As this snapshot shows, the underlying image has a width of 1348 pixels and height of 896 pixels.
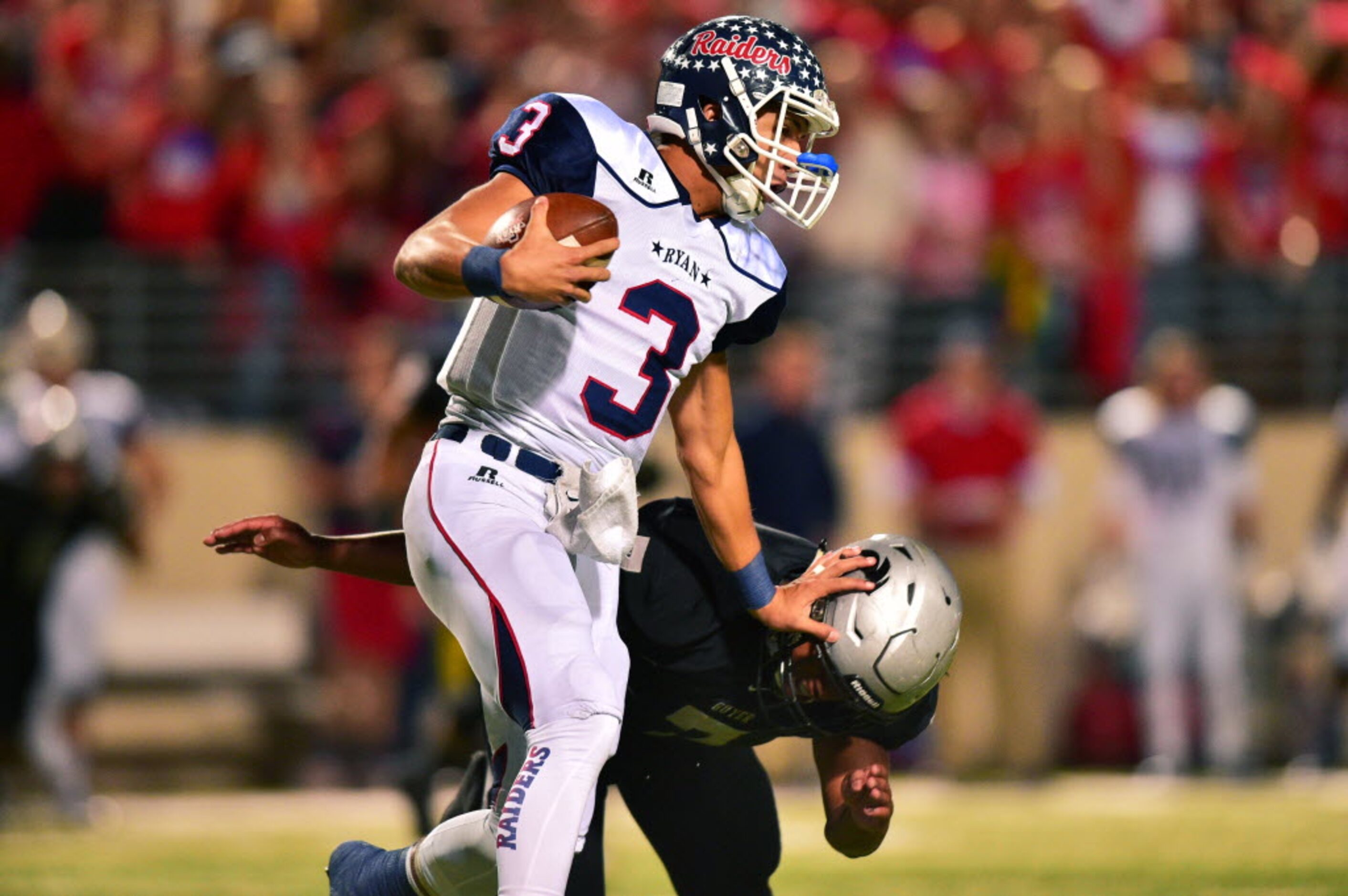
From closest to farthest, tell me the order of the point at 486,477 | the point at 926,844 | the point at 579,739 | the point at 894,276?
the point at 579,739 < the point at 486,477 < the point at 926,844 < the point at 894,276

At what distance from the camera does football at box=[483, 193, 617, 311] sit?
401 cm

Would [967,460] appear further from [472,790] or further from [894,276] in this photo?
[472,790]

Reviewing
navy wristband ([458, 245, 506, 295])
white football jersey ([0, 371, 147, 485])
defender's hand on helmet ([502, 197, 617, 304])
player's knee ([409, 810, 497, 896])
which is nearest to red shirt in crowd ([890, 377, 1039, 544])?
white football jersey ([0, 371, 147, 485])

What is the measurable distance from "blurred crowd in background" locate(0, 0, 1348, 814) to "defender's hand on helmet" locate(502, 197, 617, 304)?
644 centimetres

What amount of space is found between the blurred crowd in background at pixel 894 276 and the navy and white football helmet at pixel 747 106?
19.1 ft

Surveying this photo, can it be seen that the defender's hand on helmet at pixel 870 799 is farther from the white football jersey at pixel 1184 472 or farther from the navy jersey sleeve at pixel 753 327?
the white football jersey at pixel 1184 472

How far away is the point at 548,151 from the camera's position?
14.1ft

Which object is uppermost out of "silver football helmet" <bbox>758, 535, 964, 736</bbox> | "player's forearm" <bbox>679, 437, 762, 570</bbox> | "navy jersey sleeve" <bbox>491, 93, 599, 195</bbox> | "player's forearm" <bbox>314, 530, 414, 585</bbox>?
"navy jersey sleeve" <bbox>491, 93, 599, 195</bbox>

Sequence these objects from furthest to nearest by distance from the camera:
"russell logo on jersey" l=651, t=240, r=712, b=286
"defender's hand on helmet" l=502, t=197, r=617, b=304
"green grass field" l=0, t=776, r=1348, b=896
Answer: "green grass field" l=0, t=776, r=1348, b=896, "russell logo on jersey" l=651, t=240, r=712, b=286, "defender's hand on helmet" l=502, t=197, r=617, b=304

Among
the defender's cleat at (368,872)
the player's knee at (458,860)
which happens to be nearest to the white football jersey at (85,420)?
the defender's cleat at (368,872)

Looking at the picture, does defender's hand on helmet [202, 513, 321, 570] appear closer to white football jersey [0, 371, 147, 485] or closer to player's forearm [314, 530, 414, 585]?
player's forearm [314, 530, 414, 585]

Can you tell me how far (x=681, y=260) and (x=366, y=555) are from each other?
964mm

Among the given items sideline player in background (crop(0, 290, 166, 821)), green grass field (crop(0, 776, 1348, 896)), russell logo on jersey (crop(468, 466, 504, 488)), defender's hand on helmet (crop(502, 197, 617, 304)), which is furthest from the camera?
sideline player in background (crop(0, 290, 166, 821))

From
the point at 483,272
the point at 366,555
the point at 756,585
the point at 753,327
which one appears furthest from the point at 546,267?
the point at 366,555
